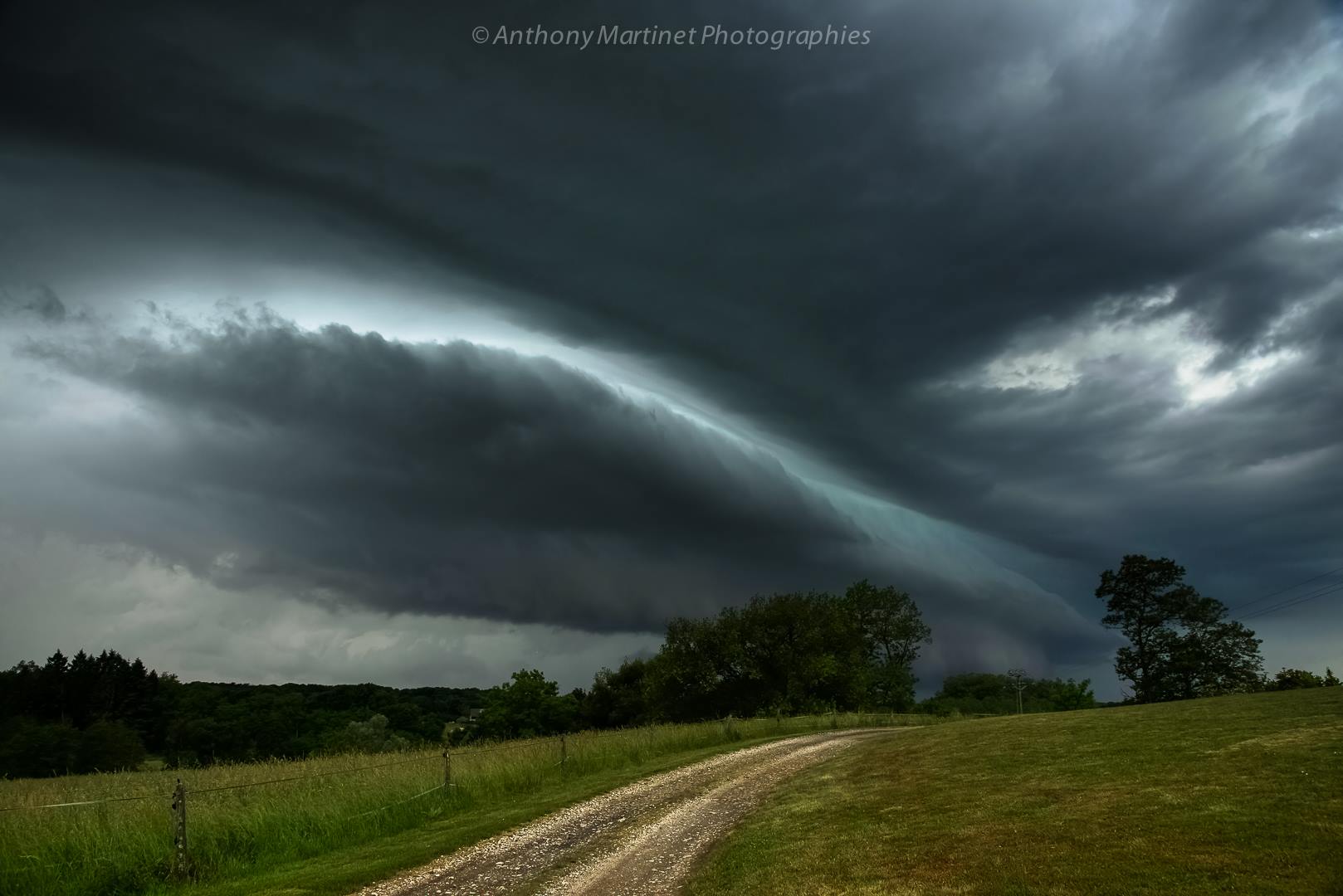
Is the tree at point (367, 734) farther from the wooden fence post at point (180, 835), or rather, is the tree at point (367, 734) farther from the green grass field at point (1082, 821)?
the green grass field at point (1082, 821)

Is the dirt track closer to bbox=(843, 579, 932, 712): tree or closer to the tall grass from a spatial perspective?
the tall grass

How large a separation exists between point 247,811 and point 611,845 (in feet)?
29.6

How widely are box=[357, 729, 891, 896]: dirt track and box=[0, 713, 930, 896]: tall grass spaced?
162 inches

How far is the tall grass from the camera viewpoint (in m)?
16.1

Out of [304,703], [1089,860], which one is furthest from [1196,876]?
[304,703]

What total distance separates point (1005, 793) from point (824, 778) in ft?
25.9

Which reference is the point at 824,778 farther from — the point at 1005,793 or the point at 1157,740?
the point at 1157,740

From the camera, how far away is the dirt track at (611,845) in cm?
1412

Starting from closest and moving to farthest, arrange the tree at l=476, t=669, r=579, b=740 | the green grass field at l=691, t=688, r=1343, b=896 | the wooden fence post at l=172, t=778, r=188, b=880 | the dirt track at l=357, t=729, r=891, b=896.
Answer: the green grass field at l=691, t=688, r=1343, b=896
the dirt track at l=357, t=729, r=891, b=896
the wooden fence post at l=172, t=778, r=188, b=880
the tree at l=476, t=669, r=579, b=740

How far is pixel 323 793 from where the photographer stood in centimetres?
2127

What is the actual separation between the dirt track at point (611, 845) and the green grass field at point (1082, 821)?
3.11 feet

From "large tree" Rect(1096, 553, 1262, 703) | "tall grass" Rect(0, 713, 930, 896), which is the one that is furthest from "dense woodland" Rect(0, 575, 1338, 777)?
"tall grass" Rect(0, 713, 930, 896)

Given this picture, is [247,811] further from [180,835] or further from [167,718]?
[167,718]

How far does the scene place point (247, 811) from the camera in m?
19.2
